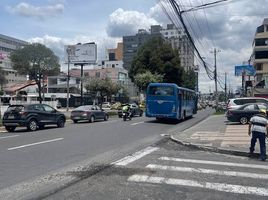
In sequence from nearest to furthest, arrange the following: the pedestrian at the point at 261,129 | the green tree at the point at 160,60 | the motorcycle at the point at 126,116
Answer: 1. the pedestrian at the point at 261,129
2. the motorcycle at the point at 126,116
3. the green tree at the point at 160,60

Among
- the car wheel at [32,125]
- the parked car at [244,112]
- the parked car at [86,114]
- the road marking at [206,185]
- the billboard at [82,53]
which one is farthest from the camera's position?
the billboard at [82,53]

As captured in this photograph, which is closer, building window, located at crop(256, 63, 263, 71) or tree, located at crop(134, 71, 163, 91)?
tree, located at crop(134, 71, 163, 91)

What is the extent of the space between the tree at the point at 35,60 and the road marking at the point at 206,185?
75.4 m

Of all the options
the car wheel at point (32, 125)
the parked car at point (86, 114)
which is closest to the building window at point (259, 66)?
the parked car at point (86, 114)

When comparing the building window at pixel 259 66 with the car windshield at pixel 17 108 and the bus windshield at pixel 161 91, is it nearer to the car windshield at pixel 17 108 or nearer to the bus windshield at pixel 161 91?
the bus windshield at pixel 161 91

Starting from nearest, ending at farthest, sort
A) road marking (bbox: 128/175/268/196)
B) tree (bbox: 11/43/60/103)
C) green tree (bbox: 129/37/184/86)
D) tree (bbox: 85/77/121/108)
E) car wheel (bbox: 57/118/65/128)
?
road marking (bbox: 128/175/268/196) → car wheel (bbox: 57/118/65/128) → green tree (bbox: 129/37/184/86) → tree (bbox: 11/43/60/103) → tree (bbox: 85/77/121/108)

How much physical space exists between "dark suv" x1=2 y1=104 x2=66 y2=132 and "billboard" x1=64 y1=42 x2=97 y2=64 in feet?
160

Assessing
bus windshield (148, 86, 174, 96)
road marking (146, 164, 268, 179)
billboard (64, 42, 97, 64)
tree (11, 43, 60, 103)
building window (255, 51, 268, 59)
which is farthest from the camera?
building window (255, 51, 268, 59)

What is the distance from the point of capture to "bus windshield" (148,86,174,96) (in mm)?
31797

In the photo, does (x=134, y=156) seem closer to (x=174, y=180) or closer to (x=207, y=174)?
(x=207, y=174)

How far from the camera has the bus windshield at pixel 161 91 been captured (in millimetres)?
31797

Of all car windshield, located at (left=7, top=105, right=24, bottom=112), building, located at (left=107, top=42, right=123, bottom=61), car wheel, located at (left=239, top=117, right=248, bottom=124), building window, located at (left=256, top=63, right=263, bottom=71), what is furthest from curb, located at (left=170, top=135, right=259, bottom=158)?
building, located at (left=107, top=42, right=123, bottom=61)

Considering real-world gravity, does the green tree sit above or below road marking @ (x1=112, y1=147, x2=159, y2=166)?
above

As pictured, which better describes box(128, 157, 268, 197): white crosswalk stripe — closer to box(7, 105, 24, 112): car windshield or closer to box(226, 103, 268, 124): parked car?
box(7, 105, 24, 112): car windshield
